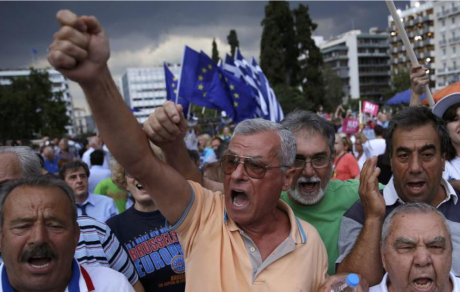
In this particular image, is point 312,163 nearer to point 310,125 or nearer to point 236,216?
point 310,125

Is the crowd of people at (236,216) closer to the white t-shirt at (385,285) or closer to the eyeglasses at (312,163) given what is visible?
the white t-shirt at (385,285)

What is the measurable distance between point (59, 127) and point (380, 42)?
96.6m

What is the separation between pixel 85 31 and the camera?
1504 mm

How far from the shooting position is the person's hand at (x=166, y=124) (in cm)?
181

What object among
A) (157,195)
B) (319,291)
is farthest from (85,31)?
(319,291)

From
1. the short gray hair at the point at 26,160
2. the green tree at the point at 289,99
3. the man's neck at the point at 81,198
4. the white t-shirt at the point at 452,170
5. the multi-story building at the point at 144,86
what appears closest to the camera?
the short gray hair at the point at 26,160

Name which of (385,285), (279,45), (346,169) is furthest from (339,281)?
(279,45)

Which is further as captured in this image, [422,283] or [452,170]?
[452,170]

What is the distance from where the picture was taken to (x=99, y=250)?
2.62m

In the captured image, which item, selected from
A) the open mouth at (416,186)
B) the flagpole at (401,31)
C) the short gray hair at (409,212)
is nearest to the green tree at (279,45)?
the flagpole at (401,31)

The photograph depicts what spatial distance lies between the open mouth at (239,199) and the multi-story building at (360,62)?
112 meters

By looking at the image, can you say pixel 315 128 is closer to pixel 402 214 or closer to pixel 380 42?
pixel 402 214

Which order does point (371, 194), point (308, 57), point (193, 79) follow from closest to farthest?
1. point (371, 194)
2. point (193, 79)
3. point (308, 57)

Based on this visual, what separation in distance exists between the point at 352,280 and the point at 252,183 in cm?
65
